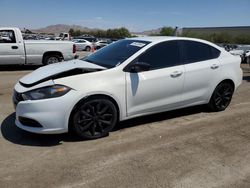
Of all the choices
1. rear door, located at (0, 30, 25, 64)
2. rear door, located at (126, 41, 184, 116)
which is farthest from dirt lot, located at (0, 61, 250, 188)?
rear door, located at (0, 30, 25, 64)

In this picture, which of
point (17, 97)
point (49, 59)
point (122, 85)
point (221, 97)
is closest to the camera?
point (17, 97)

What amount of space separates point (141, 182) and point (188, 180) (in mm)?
558

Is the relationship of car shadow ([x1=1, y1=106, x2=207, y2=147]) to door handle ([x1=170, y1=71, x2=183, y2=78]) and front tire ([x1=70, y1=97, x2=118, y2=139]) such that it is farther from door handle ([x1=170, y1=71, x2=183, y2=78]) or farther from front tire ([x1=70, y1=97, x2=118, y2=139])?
door handle ([x1=170, y1=71, x2=183, y2=78])

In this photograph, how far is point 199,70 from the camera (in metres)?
5.59

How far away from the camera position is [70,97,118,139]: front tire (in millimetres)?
4402

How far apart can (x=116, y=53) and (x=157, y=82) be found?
0.91 meters

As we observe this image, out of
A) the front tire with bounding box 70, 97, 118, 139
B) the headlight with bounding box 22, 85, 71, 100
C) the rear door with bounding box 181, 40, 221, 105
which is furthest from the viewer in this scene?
the rear door with bounding box 181, 40, 221, 105

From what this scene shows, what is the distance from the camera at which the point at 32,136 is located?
4.72 m

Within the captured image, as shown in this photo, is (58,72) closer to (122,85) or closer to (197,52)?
(122,85)

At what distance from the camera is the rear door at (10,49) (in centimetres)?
1184

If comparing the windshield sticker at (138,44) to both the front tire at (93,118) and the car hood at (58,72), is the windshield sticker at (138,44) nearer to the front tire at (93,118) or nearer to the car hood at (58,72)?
the car hood at (58,72)

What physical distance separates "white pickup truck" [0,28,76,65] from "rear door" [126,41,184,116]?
320 inches

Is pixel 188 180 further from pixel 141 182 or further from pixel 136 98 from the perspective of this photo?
pixel 136 98

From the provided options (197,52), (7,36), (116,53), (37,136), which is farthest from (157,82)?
(7,36)
